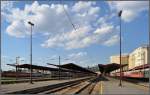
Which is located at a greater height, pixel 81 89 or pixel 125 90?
pixel 125 90

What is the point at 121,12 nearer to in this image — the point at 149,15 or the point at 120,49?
the point at 120,49

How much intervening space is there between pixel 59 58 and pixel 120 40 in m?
46.2

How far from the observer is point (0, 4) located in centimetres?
2219

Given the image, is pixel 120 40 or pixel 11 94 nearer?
pixel 11 94

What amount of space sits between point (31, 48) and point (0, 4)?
29.0m

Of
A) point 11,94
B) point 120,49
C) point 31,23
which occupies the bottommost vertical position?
point 11,94

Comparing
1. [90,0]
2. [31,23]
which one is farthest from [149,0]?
[31,23]

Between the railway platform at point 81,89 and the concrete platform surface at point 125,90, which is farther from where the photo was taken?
the railway platform at point 81,89

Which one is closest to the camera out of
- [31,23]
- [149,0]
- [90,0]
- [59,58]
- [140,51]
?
[90,0]

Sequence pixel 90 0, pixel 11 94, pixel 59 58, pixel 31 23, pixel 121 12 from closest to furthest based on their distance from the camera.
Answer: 1. pixel 90 0
2. pixel 11 94
3. pixel 121 12
4. pixel 31 23
5. pixel 59 58

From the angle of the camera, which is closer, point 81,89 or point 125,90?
point 125,90

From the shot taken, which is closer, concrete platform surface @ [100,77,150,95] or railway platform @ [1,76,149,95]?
concrete platform surface @ [100,77,150,95]

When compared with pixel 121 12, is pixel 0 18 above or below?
below

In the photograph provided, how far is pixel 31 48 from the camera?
51.0 metres
